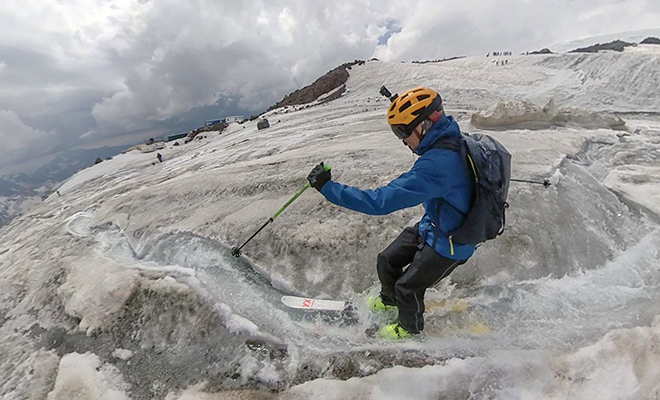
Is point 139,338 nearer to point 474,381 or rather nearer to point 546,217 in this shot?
point 474,381

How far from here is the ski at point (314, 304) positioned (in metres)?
4.64

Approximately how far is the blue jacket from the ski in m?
2.02

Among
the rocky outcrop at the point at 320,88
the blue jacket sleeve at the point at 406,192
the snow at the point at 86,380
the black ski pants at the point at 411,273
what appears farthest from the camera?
the rocky outcrop at the point at 320,88

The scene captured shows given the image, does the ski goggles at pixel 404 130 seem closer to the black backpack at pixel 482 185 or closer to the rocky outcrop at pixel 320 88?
the black backpack at pixel 482 185

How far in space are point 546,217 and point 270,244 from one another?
5.02 meters

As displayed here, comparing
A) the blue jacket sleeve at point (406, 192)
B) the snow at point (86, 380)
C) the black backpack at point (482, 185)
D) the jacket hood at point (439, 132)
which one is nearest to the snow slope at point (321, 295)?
the snow at point (86, 380)

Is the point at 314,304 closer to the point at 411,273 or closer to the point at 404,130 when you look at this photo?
the point at 411,273

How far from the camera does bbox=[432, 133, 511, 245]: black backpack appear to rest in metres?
3.04

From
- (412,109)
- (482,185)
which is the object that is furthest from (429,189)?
(412,109)

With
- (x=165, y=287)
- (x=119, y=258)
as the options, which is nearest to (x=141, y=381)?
(x=165, y=287)

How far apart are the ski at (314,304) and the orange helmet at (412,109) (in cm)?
265

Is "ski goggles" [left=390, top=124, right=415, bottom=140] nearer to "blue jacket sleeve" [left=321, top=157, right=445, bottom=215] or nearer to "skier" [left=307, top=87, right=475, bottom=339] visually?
"skier" [left=307, top=87, right=475, bottom=339]

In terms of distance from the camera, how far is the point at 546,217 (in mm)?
5953

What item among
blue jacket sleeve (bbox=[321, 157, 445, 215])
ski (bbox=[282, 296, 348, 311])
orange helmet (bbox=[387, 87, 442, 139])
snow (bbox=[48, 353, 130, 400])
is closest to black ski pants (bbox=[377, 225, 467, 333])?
ski (bbox=[282, 296, 348, 311])
